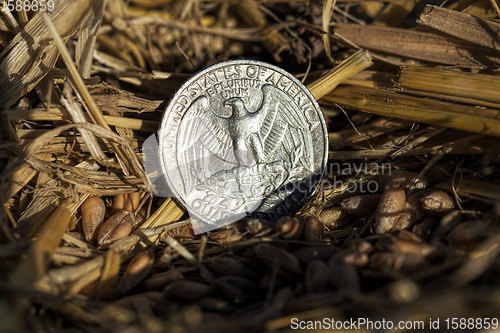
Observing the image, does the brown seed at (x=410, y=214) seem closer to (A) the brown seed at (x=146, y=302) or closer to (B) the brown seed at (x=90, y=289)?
(A) the brown seed at (x=146, y=302)

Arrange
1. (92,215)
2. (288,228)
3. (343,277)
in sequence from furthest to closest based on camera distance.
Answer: (92,215) < (288,228) < (343,277)

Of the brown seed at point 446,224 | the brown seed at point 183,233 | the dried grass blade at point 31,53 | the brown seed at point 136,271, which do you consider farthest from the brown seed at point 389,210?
the dried grass blade at point 31,53

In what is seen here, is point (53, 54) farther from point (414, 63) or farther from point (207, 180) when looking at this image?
point (414, 63)

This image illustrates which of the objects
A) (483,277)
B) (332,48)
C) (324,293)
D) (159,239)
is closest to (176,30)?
(332,48)

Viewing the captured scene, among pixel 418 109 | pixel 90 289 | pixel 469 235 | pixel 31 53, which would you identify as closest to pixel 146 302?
pixel 90 289

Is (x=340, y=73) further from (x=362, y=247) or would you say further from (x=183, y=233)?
(x=183, y=233)

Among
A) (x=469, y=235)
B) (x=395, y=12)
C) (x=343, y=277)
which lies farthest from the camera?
(x=395, y=12)

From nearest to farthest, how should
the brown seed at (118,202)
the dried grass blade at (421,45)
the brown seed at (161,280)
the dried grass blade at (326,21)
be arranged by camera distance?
1. the brown seed at (161,280)
2. the brown seed at (118,202)
3. the dried grass blade at (421,45)
4. the dried grass blade at (326,21)
